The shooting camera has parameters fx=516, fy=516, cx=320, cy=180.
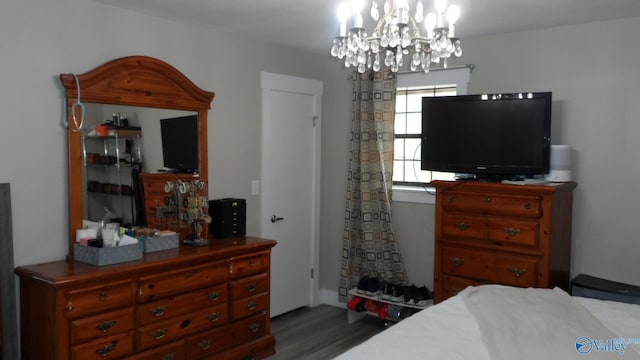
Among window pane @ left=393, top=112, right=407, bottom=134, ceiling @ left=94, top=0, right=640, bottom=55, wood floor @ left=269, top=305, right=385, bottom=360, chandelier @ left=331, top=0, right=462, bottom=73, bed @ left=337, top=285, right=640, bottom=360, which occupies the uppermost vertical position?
ceiling @ left=94, top=0, right=640, bottom=55

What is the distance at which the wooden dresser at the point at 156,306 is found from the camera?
278cm

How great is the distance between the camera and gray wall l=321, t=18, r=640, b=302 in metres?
3.69

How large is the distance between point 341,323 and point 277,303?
62 cm

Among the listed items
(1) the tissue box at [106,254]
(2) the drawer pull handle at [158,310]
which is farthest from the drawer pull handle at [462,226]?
(1) the tissue box at [106,254]

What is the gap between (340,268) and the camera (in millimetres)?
5086

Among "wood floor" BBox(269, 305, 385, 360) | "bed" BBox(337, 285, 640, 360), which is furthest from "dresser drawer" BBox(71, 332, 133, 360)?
"bed" BBox(337, 285, 640, 360)

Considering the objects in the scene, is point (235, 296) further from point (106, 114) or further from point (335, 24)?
point (335, 24)

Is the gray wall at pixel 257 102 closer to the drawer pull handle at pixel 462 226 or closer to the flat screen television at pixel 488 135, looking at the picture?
the flat screen television at pixel 488 135

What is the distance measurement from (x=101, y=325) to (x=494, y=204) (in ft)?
8.74

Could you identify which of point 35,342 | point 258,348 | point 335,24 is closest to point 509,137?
point 335,24

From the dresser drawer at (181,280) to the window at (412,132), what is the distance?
6.32ft

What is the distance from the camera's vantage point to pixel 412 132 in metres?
4.79

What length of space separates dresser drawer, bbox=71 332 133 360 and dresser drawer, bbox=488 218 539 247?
2.50 metres

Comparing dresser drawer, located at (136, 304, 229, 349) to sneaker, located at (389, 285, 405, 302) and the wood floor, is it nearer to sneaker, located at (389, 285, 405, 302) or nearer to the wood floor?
the wood floor
